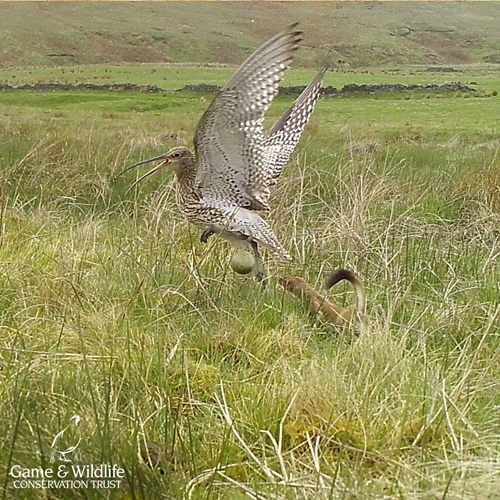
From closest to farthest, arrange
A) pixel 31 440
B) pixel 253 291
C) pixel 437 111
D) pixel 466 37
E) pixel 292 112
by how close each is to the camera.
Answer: pixel 31 440 < pixel 253 291 < pixel 292 112 < pixel 437 111 < pixel 466 37

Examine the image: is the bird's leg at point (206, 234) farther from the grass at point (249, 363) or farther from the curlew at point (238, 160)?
the grass at point (249, 363)

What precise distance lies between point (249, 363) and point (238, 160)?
1.42 meters

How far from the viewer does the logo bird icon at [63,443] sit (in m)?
1.94

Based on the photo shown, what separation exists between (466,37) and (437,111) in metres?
64.5

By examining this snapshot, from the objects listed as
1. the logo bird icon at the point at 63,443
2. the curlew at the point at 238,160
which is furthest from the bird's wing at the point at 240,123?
the logo bird icon at the point at 63,443

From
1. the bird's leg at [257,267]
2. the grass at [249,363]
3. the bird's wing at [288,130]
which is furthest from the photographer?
the bird's wing at [288,130]

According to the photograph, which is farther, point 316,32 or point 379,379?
point 316,32

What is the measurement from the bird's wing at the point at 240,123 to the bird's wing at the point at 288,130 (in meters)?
0.40

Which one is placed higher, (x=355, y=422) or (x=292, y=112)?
(x=292, y=112)

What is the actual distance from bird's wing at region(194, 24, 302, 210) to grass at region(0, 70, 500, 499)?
40cm

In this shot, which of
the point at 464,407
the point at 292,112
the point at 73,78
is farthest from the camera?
the point at 73,78

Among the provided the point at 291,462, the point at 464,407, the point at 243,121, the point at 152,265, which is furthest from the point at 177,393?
the point at 243,121

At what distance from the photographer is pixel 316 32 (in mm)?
77625

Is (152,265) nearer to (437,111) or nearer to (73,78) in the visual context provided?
(437,111)
